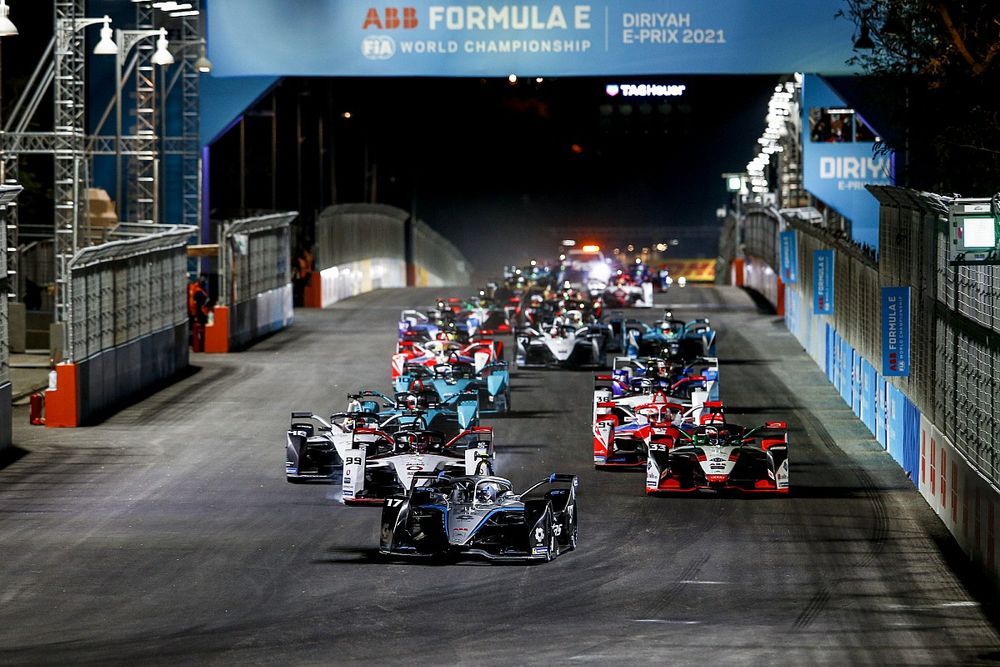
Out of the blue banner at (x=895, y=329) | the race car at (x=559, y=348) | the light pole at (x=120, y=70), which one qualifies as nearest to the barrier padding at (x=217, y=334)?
the light pole at (x=120, y=70)

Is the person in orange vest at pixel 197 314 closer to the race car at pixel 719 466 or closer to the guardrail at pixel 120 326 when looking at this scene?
the guardrail at pixel 120 326

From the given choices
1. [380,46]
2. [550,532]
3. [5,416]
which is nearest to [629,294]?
[380,46]

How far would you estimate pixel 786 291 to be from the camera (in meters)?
47.3

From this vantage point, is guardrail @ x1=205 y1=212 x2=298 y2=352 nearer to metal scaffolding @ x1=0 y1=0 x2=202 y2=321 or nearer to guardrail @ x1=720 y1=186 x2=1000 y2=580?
metal scaffolding @ x1=0 y1=0 x2=202 y2=321

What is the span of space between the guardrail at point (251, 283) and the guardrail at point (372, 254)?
7.92 meters

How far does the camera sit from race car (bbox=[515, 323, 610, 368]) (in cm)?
3688

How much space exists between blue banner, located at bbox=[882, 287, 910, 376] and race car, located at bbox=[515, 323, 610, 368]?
1399 cm

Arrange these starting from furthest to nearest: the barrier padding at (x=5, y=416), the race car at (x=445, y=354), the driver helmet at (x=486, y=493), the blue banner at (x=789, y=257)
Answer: the blue banner at (x=789, y=257)
the race car at (x=445, y=354)
the barrier padding at (x=5, y=416)
the driver helmet at (x=486, y=493)

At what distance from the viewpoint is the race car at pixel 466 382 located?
27.8 metres

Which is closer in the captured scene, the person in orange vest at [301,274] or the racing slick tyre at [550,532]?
the racing slick tyre at [550,532]

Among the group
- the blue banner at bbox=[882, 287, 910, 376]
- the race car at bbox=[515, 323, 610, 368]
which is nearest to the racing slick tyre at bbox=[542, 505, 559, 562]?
the blue banner at bbox=[882, 287, 910, 376]

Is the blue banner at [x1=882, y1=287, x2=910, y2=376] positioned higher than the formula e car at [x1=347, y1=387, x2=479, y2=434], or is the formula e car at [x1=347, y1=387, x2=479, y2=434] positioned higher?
the blue banner at [x1=882, y1=287, x2=910, y2=376]

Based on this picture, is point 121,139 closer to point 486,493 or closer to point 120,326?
point 120,326

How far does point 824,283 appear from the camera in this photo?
33812 mm
